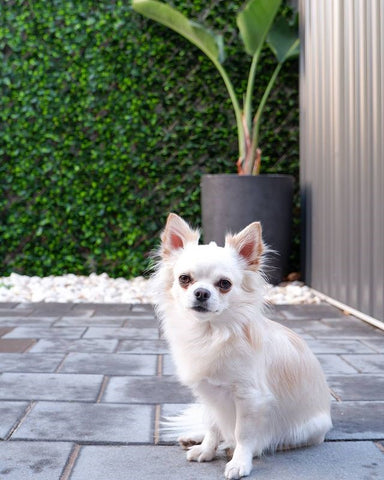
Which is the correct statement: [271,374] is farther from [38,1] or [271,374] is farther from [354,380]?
[38,1]

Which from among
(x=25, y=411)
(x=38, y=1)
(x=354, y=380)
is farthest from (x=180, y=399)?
(x=38, y=1)

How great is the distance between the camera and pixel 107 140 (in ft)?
22.9

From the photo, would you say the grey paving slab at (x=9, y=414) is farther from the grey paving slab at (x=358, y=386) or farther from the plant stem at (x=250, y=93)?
the plant stem at (x=250, y=93)

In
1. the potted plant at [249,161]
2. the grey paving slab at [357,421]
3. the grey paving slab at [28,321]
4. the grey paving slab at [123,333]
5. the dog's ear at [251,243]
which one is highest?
the potted plant at [249,161]

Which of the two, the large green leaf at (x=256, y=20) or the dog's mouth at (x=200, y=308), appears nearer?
the dog's mouth at (x=200, y=308)

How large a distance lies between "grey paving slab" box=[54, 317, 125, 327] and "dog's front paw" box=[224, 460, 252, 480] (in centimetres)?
264

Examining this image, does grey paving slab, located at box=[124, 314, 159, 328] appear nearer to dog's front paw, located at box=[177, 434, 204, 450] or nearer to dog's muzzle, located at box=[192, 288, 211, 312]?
dog's front paw, located at box=[177, 434, 204, 450]

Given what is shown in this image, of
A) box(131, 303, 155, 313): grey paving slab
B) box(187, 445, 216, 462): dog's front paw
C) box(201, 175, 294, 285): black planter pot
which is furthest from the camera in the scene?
box(201, 175, 294, 285): black planter pot

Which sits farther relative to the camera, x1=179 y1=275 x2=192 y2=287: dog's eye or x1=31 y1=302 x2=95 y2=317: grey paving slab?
x1=31 y1=302 x2=95 y2=317: grey paving slab

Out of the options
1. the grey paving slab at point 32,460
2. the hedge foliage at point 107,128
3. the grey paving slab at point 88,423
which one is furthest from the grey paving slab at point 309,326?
the hedge foliage at point 107,128

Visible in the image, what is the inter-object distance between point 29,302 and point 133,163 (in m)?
2.10

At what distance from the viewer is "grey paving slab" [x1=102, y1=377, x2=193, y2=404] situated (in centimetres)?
277

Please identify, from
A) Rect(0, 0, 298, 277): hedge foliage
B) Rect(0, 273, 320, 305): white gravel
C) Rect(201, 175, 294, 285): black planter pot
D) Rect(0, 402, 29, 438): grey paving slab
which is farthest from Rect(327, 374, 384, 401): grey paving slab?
Rect(0, 0, 298, 277): hedge foliage

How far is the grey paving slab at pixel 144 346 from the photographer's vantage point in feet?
12.2
